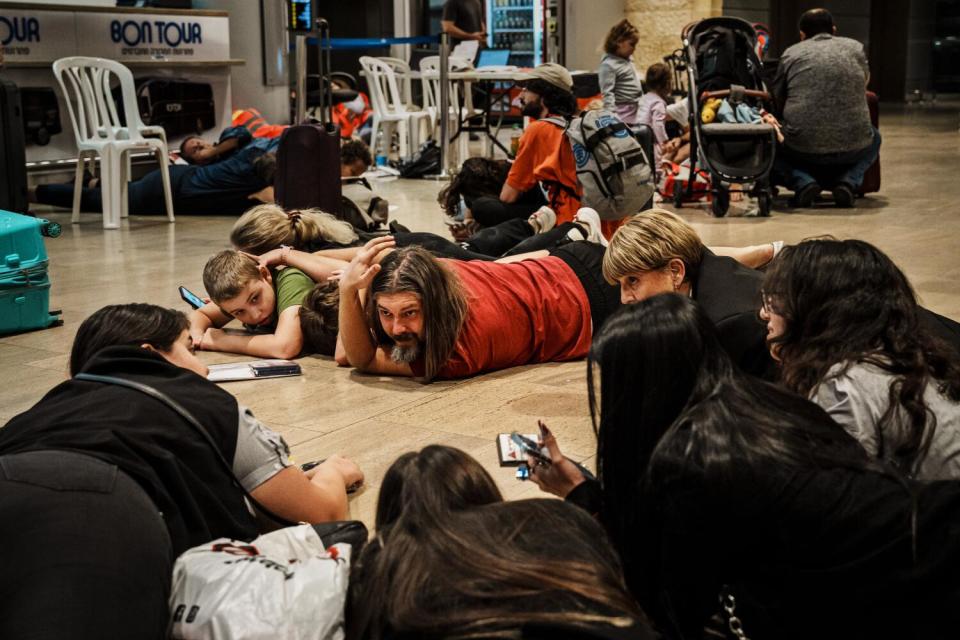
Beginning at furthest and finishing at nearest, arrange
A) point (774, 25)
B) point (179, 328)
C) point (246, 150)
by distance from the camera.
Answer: point (774, 25) → point (246, 150) → point (179, 328)

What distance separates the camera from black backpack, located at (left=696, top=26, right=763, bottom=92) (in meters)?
8.62

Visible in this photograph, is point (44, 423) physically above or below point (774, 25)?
below

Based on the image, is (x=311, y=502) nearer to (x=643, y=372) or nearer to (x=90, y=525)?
(x=90, y=525)

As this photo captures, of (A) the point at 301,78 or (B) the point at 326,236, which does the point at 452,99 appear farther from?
(B) the point at 326,236

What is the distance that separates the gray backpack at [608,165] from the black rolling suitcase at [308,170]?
1.50m

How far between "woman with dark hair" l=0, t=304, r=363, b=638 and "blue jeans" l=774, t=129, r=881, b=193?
6773mm

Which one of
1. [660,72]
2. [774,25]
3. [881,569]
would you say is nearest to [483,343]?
[881,569]

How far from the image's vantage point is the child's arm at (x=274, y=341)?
4520 mm

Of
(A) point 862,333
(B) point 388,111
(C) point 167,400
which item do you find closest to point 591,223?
(A) point 862,333

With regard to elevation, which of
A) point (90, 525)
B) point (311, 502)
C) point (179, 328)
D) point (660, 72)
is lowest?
point (311, 502)

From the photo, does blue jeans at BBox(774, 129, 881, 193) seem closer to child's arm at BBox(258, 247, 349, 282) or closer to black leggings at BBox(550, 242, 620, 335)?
black leggings at BBox(550, 242, 620, 335)

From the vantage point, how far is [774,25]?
2153 centimetres

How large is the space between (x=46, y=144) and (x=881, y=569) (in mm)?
8965

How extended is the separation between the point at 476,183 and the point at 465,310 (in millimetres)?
2758
